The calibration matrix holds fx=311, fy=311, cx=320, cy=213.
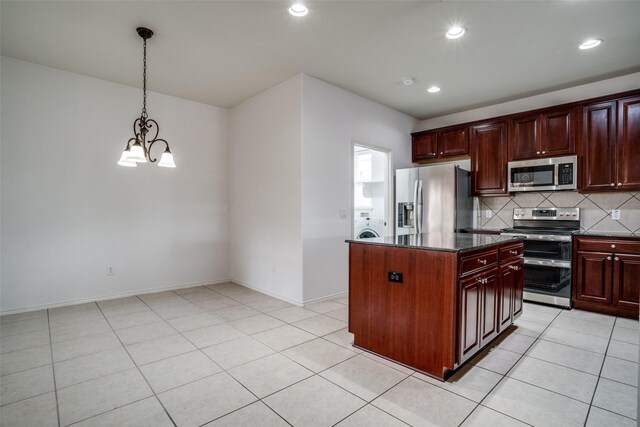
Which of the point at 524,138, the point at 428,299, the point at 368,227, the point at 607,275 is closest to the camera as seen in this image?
the point at 428,299

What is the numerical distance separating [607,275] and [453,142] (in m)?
2.61

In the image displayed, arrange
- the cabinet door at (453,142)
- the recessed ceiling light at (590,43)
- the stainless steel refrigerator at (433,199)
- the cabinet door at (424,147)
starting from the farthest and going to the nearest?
the cabinet door at (424,147), the cabinet door at (453,142), the stainless steel refrigerator at (433,199), the recessed ceiling light at (590,43)

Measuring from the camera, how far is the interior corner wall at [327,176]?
3846mm

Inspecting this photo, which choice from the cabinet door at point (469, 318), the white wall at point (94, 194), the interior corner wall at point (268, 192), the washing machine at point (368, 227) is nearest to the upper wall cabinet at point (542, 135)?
the washing machine at point (368, 227)

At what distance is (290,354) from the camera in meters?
2.53

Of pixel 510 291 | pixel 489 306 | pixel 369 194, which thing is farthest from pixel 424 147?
pixel 489 306

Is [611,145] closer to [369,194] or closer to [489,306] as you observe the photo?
[489,306]

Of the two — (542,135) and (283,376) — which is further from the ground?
(542,135)

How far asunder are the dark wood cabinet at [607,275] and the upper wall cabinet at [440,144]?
2028mm

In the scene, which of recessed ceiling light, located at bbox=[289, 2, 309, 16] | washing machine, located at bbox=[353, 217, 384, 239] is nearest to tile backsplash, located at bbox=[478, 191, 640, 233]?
washing machine, located at bbox=[353, 217, 384, 239]

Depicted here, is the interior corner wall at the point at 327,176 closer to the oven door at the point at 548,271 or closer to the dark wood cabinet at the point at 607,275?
the oven door at the point at 548,271

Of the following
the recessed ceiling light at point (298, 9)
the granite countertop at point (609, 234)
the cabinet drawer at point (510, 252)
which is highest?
the recessed ceiling light at point (298, 9)

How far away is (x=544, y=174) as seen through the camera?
403 centimetres

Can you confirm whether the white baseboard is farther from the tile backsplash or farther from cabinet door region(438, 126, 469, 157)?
the tile backsplash
